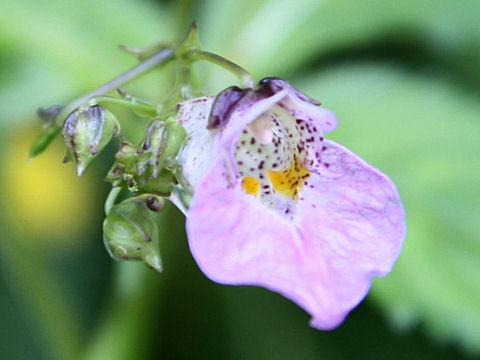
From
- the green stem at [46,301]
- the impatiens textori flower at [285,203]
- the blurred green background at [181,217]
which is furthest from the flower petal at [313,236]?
the green stem at [46,301]

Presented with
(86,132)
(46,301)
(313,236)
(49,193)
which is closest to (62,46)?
(49,193)

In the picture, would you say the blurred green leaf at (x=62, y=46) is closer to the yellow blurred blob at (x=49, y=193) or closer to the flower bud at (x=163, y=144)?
the yellow blurred blob at (x=49, y=193)

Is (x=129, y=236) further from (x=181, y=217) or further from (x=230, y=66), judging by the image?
(x=181, y=217)

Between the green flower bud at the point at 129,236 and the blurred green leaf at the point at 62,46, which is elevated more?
the green flower bud at the point at 129,236

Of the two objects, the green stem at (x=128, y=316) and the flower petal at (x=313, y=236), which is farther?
the green stem at (x=128, y=316)

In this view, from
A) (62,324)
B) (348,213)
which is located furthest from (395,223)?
(62,324)

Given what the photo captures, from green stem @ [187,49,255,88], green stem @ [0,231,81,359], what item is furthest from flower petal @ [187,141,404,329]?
green stem @ [0,231,81,359]

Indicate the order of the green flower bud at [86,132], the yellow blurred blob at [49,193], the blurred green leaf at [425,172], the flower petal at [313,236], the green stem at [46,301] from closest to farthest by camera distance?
the flower petal at [313,236]
the green flower bud at [86,132]
the blurred green leaf at [425,172]
the green stem at [46,301]
the yellow blurred blob at [49,193]
